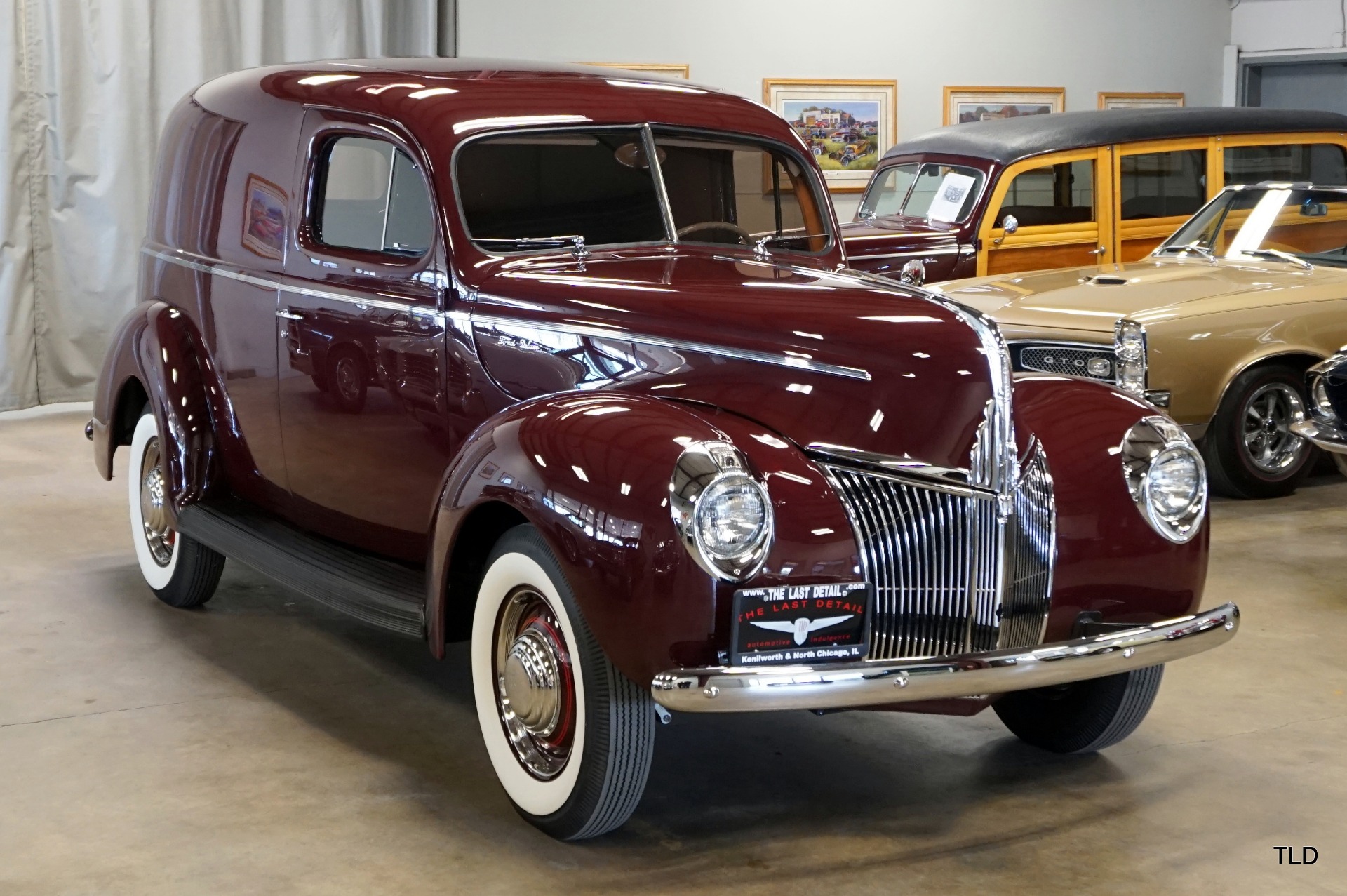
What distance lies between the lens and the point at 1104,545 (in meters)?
3.30

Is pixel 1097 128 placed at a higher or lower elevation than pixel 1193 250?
higher

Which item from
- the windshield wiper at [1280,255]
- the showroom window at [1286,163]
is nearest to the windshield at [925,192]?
the windshield wiper at [1280,255]

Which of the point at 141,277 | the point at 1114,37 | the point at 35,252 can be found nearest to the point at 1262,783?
the point at 141,277

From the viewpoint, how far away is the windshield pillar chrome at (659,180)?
4.10 metres

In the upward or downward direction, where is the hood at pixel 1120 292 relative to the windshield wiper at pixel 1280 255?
downward

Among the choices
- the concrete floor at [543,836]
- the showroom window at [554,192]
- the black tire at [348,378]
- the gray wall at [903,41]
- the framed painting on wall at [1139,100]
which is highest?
the gray wall at [903,41]

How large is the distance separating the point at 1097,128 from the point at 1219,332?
8.69 ft

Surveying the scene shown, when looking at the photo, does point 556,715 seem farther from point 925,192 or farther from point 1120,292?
point 925,192

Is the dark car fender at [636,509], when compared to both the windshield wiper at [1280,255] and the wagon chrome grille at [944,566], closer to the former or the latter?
the wagon chrome grille at [944,566]

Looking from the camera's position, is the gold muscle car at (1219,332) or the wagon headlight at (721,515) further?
the gold muscle car at (1219,332)

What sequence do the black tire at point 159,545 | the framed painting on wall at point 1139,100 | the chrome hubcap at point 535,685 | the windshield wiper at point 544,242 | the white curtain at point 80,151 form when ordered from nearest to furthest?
the chrome hubcap at point 535,685 < the windshield wiper at point 544,242 < the black tire at point 159,545 < the white curtain at point 80,151 < the framed painting on wall at point 1139,100

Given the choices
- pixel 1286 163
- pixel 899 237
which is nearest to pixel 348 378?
pixel 899 237

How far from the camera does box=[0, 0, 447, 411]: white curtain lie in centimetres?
912

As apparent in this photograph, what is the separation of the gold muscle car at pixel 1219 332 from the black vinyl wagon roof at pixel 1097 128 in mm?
1502
